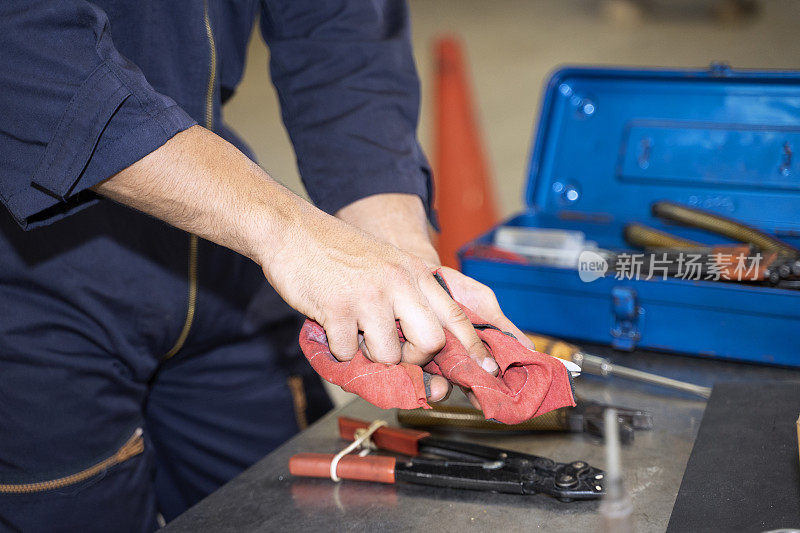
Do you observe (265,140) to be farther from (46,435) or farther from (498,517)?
(498,517)

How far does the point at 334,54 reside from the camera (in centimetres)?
97

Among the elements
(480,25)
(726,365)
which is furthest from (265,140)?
(726,365)

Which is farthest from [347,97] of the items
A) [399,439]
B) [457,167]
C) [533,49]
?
[533,49]

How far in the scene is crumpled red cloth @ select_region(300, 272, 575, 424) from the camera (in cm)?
64

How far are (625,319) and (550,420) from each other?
252mm

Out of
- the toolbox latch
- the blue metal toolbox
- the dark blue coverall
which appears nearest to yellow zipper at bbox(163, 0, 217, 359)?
the dark blue coverall

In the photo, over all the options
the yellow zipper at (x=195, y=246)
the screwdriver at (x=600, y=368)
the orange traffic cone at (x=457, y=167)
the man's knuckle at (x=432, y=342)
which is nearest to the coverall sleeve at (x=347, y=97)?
the yellow zipper at (x=195, y=246)

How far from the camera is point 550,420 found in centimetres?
82

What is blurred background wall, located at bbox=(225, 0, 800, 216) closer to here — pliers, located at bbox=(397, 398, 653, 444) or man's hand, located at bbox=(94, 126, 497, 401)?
pliers, located at bbox=(397, 398, 653, 444)

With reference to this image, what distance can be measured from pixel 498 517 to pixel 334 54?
0.58 meters

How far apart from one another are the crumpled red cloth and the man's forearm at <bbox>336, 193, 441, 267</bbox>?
0.22 meters

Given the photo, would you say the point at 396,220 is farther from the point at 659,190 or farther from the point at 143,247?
the point at 659,190

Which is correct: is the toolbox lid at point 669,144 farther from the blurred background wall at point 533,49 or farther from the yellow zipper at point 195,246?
the blurred background wall at point 533,49

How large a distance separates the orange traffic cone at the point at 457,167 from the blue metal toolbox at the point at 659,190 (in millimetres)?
947
